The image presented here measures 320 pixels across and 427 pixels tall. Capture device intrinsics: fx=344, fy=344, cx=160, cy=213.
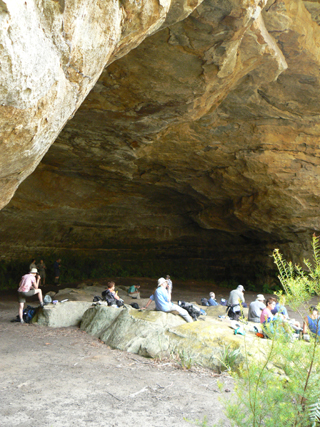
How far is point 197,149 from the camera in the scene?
12297mm

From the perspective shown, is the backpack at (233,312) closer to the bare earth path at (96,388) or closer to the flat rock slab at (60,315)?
the bare earth path at (96,388)

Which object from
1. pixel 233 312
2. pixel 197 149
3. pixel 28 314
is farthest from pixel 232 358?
pixel 197 149

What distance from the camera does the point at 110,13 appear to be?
11.1ft

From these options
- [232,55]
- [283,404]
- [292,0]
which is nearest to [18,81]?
[283,404]

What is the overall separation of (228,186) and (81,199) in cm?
653

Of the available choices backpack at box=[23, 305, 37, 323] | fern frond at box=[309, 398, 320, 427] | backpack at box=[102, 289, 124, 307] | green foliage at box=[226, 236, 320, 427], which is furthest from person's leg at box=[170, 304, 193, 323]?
fern frond at box=[309, 398, 320, 427]

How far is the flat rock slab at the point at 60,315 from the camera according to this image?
8438 millimetres

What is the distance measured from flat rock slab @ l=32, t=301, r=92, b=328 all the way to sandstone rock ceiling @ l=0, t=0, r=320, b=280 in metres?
4.96

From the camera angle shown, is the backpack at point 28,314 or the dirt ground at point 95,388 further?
the backpack at point 28,314

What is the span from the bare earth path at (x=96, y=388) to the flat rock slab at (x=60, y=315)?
1516 millimetres

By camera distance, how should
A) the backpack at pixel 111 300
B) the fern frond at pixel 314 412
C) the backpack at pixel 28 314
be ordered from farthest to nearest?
the backpack at pixel 111 300
the backpack at pixel 28 314
the fern frond at pixel 314 412

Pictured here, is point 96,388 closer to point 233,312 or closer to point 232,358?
point 232,358

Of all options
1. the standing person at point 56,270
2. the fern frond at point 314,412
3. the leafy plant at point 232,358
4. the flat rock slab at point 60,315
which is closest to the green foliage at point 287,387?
the fern frond at point 314,412

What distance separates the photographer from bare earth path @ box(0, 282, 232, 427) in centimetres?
381
